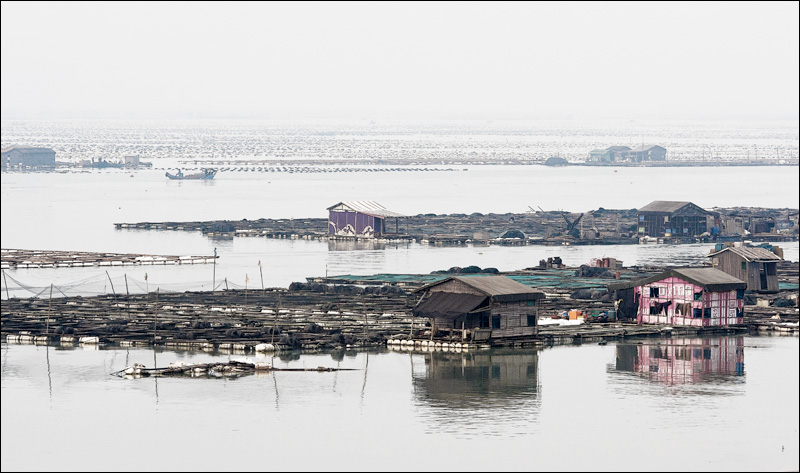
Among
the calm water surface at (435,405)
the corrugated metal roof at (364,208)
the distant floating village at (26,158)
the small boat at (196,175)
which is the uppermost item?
the distant floating village at (26,158)

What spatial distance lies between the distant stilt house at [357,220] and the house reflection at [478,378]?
49.3 metres

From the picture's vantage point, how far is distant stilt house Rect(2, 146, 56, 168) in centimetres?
18600

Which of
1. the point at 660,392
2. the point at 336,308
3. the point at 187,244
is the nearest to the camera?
the point at 660,392

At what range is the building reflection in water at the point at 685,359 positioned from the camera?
142 feet

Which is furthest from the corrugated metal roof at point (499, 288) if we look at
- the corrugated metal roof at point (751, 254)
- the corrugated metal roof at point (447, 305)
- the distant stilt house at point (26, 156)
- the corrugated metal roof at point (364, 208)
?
the distant stilt house at point (26, 156)

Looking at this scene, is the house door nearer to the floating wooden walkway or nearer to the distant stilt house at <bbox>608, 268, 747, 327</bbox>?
the distant stilt house at <bbox>608, 268, 747, 327</bbox>

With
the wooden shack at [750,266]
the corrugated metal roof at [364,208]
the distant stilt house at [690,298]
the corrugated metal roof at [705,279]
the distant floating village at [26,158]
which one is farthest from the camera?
the distant floating village at [26,158]

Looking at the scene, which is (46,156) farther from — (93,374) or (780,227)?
(93,374)

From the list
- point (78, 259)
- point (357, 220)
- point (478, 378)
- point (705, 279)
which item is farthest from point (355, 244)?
point (478, 378)

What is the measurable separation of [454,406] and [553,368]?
618 centimetres

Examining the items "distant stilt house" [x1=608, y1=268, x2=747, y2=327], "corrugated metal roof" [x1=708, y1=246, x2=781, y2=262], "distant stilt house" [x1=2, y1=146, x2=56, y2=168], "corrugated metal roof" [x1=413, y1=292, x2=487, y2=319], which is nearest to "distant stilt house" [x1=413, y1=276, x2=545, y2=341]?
"corrugated metal roof" [x1=413, y1=292, x2=487, y2=319]

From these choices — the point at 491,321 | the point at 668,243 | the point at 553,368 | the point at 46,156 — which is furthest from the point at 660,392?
the point at 46,156

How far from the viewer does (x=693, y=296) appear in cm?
→ 5094

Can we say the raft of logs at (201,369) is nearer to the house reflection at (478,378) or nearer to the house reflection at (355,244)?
the house reflection at (478,378)
